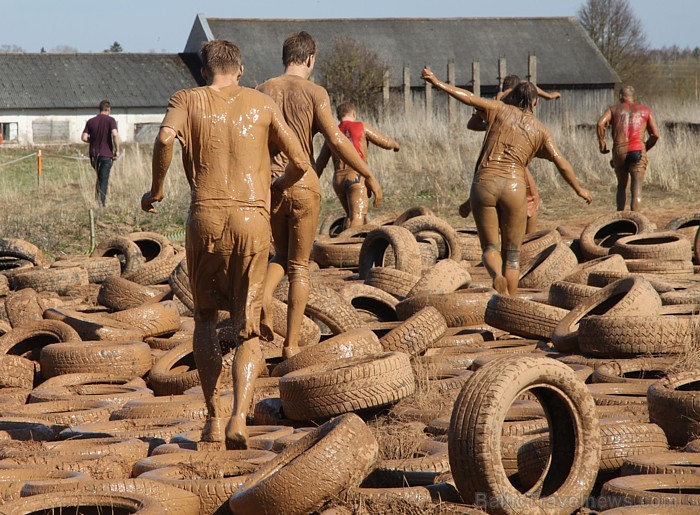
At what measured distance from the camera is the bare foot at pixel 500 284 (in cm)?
998

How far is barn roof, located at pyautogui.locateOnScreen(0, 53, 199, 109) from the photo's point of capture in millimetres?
49250

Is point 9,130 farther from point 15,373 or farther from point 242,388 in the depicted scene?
point 242,388

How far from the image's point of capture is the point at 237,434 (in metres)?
5.53

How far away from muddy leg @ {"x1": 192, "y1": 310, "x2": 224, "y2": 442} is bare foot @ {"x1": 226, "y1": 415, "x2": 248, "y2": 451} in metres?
0.19

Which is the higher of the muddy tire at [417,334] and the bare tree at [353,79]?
the bare tree at [353,79]

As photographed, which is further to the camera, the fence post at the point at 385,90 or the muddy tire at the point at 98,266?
the fence post at the point at 385,90

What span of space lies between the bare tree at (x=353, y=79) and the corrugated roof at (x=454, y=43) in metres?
10.0

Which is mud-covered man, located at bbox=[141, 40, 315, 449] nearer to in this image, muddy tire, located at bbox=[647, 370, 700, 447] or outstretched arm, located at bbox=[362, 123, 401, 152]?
muddy tire, located at bbox=[647, 370, 700, 447]

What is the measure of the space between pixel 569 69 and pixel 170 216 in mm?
37440

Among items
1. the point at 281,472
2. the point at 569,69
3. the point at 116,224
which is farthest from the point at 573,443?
the point at 569,69

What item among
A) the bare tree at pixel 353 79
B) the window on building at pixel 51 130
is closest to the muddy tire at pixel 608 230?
the bare tree at pixel 353 79

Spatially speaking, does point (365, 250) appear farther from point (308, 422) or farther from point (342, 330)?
point (308, 422)

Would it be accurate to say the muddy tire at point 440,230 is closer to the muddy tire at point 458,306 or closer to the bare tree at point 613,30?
the muddy tire at point 458,306

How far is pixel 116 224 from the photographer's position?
18078 millimetres
